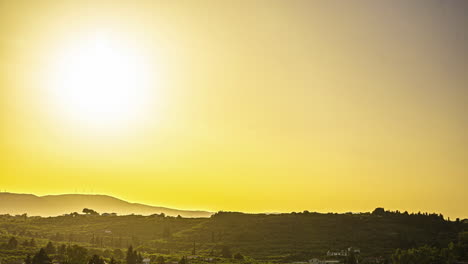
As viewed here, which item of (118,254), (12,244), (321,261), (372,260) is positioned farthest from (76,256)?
(372,260)

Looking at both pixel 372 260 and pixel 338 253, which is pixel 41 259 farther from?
pixel 338 253

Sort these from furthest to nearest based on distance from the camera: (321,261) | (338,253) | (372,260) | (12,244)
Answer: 1. (338,253)
2. (321,261)
3. (12,244)
4. (372,260)

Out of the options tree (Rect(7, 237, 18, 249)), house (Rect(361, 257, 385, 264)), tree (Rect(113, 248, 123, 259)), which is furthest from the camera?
tree (Rect(113, 248, 123, 259))

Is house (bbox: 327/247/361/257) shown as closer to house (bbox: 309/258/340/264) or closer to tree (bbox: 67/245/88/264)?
house (bbox: 309/258/340/264)

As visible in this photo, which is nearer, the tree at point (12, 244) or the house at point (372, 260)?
the house at point (372, 260)

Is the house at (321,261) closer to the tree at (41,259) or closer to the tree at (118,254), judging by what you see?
the tree at (118,254)

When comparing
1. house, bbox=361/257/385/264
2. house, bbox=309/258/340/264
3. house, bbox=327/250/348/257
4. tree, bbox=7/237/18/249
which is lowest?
house, bbox=309/258/340/264

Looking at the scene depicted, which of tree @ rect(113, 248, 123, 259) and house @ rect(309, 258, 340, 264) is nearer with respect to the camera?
house @ rect(309, 258, 340, 264)

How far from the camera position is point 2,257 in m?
129

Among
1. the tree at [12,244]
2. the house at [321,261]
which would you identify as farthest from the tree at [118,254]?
the house at [321,261]

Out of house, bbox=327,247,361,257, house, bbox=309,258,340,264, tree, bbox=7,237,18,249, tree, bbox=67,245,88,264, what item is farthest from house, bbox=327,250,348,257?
tree, bbox=7,237,18,249

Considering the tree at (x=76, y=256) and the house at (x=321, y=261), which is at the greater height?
the tree at (x=76, y=256)

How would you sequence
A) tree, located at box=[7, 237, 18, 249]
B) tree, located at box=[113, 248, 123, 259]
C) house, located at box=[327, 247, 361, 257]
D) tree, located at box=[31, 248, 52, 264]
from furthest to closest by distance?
house, located at box=[327, 247, 361, 257] → tree, located at box=[113, 248, 123, 259] → tree, located at box=[7, 237, 18, 249] → tree, located at box=[31, 248, 52, 264]

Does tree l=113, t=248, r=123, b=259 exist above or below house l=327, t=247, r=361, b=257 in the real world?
below
